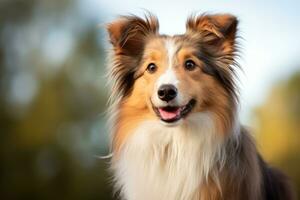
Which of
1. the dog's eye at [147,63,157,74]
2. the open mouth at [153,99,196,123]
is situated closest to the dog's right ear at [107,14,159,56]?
the dog's eye at [147,63,157,74]

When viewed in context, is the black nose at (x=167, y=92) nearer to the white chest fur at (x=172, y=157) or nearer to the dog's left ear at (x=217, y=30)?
the white chest fur at (x=172, y=157)

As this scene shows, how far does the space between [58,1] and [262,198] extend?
10152 mm

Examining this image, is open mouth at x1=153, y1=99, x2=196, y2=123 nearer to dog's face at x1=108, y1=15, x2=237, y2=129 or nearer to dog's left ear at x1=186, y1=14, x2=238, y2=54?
dog's face at x1=108, y1=15, x2=237, y2=129

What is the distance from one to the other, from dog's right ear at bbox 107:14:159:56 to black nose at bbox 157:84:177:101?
2.16 feet

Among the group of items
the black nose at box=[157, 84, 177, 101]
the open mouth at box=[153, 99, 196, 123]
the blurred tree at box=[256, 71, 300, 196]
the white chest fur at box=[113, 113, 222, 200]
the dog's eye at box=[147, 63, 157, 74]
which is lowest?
the blurred tree at box=[256, 71, 300, 196]

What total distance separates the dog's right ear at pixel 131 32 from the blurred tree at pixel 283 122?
826 centimetres

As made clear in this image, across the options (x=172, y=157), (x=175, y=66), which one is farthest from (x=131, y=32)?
(x=172, y=157)

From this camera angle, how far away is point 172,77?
15.8 feet

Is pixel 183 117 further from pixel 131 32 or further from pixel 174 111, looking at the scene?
pixel 131 32

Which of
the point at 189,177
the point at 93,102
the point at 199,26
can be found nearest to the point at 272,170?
the point at 189,177

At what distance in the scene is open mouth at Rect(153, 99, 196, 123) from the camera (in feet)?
16.1

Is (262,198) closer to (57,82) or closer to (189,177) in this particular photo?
(189,177)

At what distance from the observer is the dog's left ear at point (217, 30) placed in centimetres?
513

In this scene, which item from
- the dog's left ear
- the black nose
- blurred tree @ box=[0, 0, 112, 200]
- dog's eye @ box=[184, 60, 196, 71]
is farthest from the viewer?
blurred tree @ box=[0, 0, 112, 200]
